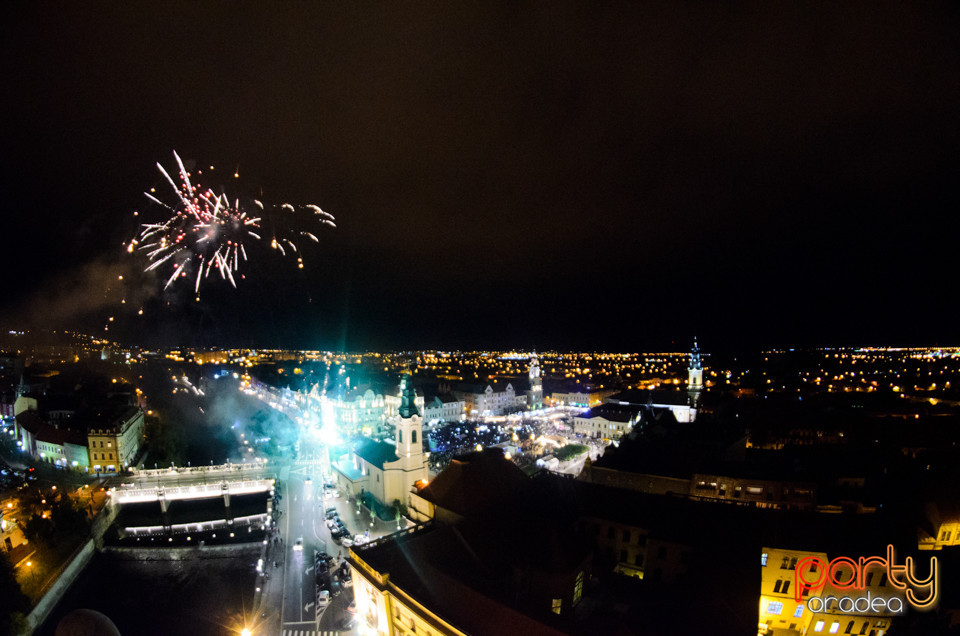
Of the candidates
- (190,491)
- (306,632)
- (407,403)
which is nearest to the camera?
(306,632)

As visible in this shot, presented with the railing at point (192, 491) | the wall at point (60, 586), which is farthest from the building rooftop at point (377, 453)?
the wall at point (60, 586)

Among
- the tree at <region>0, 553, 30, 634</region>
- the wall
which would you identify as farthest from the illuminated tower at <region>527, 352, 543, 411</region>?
the tree at <region>0, 553, 30, 634</region>

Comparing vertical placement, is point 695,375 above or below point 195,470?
above

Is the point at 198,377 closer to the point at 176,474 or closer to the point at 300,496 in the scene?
the point at 176,474

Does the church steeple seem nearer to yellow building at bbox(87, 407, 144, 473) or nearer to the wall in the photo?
the wall

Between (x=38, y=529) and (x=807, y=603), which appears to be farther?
(x=38, y=529)

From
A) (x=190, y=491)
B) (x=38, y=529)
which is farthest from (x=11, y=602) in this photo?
(x=190, y=491)

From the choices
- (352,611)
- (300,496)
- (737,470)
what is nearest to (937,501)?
(737,470)

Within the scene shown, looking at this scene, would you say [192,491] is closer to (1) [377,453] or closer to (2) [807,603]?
(1) [377,453]
